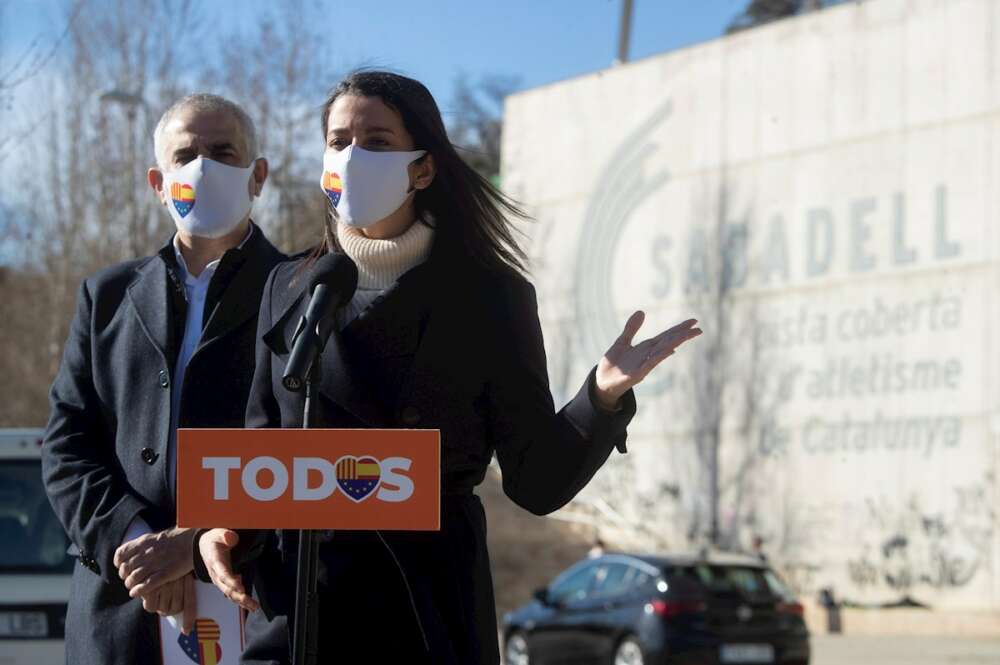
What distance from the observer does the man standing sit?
3865mm

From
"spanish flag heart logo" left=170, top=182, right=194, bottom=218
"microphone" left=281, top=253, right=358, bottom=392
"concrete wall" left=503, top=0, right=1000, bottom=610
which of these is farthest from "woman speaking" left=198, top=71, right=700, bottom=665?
"concrete wall" left=503, top=0, right=1000, bottom=610

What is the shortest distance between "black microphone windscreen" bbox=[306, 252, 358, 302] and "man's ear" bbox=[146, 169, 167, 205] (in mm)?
1248

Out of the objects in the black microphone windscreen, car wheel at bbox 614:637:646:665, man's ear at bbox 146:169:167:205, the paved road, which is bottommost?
the paved road

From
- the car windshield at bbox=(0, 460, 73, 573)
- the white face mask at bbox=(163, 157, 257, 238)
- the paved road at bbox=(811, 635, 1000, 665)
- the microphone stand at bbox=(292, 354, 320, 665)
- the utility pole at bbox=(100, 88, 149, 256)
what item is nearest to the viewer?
the microphone stand at bbox=(292, 354, 320, 665)

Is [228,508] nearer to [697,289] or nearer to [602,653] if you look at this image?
[602,653]

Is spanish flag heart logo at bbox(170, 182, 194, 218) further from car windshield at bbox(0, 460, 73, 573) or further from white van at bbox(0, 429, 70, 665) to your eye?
car windshield at bbox(0, 460, 73, 573)

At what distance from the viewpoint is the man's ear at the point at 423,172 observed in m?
3.59

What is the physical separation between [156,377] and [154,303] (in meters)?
0.22

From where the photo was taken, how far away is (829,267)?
33.2 meters

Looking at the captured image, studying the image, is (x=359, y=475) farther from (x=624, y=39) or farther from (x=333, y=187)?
(x=624, y=39)

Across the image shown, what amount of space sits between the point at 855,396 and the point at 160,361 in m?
29.0

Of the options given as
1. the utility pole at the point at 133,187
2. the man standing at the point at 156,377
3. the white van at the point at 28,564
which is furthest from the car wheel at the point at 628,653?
the man standing at the point at 156,377

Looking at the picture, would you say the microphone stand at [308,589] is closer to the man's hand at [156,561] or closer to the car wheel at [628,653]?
the man's hand at [156,561]

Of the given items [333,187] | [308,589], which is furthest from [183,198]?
[308,589]
